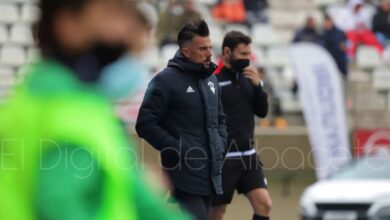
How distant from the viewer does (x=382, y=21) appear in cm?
1911

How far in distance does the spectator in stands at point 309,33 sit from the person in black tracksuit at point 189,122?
34.0 feet

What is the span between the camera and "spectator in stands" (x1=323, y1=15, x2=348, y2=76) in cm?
1712

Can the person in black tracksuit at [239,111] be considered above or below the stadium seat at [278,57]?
below

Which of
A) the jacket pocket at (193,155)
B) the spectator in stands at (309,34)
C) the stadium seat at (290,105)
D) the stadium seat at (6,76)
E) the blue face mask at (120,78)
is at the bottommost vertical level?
the jacket pocket at (193,155)

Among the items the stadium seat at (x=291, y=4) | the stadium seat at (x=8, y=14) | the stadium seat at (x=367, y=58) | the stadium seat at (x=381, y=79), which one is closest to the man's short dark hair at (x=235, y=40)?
the stadium seat at (x=381, y=79)

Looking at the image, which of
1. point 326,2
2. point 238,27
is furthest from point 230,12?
point 326,2

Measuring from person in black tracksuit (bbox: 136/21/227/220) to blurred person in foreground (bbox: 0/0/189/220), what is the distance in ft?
16.0

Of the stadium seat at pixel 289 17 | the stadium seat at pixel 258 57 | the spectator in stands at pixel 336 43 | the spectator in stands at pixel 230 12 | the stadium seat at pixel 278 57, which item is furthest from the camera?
the stadium seat at pixel 289 17

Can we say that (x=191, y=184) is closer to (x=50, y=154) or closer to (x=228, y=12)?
(x=50, y=154)

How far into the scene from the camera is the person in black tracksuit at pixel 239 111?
8.52 meters

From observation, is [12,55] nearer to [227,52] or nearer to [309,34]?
[309,34]

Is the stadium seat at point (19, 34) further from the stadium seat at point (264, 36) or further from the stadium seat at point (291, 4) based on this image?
the stadium seat at point (291, 4)

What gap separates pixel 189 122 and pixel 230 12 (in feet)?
39.5

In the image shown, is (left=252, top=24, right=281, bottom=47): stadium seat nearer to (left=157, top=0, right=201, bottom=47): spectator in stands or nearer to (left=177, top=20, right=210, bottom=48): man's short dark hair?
(left=157, top=0, right=201, bottom=47): spectator in stands
